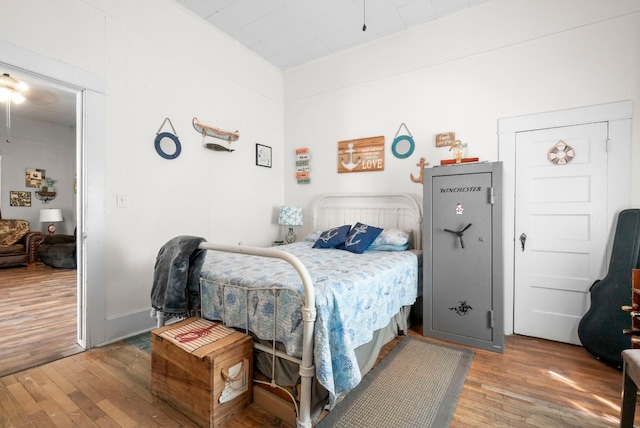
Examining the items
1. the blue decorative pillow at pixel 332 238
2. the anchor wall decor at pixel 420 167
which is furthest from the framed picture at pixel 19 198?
the anchor wall decor at pixel 420 167

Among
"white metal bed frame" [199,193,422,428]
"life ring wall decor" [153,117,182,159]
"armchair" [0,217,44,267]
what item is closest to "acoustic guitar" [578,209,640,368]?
"white metal bed frame" [199,193,422,428]

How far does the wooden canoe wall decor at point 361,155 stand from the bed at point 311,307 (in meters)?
1.33

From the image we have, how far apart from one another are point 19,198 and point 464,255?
8139 millimetres

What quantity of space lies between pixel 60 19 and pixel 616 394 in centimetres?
468

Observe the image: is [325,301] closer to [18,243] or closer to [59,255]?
[59,255]

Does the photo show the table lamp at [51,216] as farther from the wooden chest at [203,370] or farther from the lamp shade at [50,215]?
the wooden chest at [203,370]

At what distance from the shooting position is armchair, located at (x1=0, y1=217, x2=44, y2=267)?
5.36 meters

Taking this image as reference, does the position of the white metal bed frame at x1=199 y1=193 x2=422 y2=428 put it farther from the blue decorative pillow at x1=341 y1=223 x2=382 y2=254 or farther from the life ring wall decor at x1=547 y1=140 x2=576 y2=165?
the life ring wall decor at x1=547 y1=140 x2=576 y2=165

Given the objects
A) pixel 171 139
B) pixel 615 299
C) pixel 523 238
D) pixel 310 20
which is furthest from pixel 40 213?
pixel 615 299

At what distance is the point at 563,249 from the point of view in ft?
8.71

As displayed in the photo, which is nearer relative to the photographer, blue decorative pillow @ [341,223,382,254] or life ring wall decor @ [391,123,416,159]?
blue decorative pillow @ [341,223,382,254]

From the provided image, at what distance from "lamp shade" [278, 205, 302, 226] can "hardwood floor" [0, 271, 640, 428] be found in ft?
6.87

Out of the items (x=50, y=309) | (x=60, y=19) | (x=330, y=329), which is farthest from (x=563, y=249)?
(x=50, y=309)

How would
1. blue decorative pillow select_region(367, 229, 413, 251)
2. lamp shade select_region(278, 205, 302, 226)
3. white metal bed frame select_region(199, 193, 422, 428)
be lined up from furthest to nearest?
lamp shade select_region(278, 205, 302, 226)
blue decorative pillow select_region(367, 229, 413, 251)
white metal bed frame select_region(199, 193, 422, 428)
